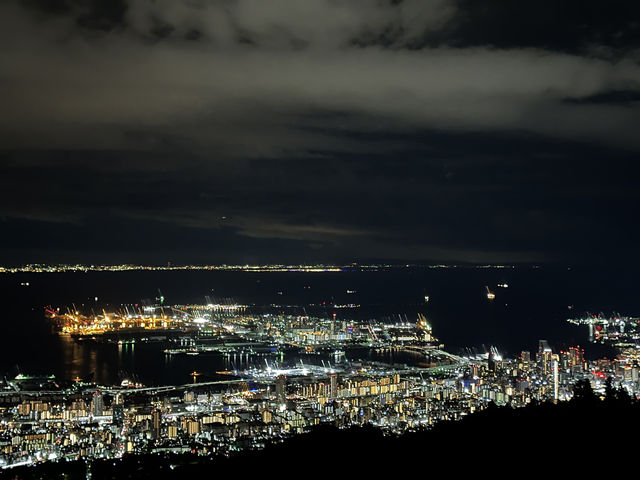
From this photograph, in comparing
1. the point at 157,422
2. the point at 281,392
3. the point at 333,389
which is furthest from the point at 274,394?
the point at 157,422

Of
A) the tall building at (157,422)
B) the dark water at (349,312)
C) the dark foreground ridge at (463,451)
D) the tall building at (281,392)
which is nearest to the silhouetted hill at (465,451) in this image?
the dark foreground ridge at (463,451)

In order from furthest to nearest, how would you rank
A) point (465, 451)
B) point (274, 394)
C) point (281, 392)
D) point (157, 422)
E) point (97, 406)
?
point (274, 394) → point (281, 392) → point (97, 406) → point (157, 422) → point (465, 451)

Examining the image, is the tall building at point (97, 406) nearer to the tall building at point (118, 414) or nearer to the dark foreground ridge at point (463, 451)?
the tall building at point (118, 414)

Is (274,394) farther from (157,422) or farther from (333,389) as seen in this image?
(157,422)

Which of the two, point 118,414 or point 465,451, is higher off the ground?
point 465,451

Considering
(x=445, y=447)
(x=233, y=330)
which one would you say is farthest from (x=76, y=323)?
(x=445, y=447)

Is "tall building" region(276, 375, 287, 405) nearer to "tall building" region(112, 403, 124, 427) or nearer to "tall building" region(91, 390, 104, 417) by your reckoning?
"tall building" region(112, 403, 124, 427)

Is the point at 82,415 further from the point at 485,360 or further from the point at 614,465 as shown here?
the point at 485,360

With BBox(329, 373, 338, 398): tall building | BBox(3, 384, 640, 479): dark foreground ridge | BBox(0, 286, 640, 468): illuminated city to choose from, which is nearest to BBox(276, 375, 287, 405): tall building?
BBox(0, 286, 640, 468): illuminated city
